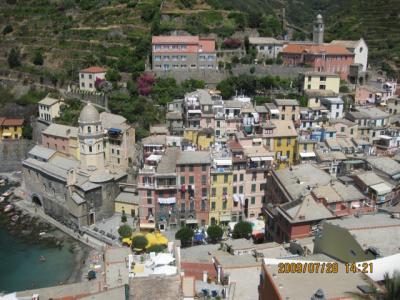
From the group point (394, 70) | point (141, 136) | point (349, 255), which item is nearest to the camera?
point (349, 255)

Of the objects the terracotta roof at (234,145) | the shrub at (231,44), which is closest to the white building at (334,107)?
the terracotta roof at (234,145)

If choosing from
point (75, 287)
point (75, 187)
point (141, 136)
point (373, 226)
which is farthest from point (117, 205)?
point (373, 226)

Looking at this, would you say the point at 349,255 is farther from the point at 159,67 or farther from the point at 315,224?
the point at 159,67

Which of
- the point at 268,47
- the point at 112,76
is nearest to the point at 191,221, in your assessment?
the point at 112,76

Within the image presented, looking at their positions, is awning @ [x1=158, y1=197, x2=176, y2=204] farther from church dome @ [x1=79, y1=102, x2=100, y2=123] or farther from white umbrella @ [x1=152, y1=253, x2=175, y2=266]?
white umbrella @ [x1=152, y1=253, x2=175, y2=266]

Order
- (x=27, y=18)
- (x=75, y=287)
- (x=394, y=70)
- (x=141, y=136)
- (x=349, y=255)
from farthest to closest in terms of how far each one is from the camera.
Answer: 1. (x=27, y=18)
2. (x=394, y=70)
3. (x=141, y=136)
4. (x=75, y=287)
5. (x=349, y=255)

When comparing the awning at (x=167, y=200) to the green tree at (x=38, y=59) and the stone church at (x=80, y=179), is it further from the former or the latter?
the green tree at (x=38, y=59)

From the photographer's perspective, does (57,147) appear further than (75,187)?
Yes
